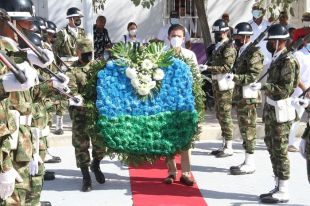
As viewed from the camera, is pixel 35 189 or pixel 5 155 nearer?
pixel 5 155

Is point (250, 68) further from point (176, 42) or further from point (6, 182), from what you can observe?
point (6, 182)

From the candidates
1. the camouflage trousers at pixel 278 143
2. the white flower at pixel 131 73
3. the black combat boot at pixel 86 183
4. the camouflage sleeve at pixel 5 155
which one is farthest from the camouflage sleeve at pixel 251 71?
the camouflage sleeve at pixel 5 155

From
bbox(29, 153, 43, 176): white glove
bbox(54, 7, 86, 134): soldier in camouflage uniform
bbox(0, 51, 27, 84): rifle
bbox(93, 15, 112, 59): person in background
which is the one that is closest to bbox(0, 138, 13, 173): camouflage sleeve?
bbox(0, 51, 27, 84): rifle

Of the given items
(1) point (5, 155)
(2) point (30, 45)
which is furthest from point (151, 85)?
(1) point (5, 155)

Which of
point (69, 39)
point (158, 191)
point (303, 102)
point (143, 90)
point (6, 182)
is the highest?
point (69, 39)

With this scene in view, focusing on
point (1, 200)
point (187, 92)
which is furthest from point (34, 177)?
point (187, 92)

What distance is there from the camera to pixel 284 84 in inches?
259

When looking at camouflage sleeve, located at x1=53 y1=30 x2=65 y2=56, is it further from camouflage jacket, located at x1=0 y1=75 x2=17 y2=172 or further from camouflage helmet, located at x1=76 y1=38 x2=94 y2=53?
camouflage jacket, located at x1=0 y1=75 x2=17 y2=172

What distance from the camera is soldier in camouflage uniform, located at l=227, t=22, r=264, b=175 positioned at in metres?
7.70

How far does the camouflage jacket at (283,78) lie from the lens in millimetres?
6520

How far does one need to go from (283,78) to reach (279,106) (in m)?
0.32

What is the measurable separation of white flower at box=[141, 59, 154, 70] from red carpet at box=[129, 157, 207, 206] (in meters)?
1.57

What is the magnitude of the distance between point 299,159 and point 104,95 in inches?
145

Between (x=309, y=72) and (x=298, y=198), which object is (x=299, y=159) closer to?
(x=309, y=72)
